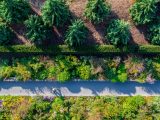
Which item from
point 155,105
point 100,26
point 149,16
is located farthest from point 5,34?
point 155,105

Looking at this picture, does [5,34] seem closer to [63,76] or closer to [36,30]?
[36,30]

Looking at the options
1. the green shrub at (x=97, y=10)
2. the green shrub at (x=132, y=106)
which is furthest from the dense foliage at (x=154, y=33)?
the green shrub at (x=132, y=106)

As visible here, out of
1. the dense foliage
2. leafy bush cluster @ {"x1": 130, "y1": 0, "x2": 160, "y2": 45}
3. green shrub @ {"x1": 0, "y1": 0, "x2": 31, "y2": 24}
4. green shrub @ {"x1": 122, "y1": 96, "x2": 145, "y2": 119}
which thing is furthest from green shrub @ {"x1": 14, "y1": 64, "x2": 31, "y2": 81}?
the dense foliage

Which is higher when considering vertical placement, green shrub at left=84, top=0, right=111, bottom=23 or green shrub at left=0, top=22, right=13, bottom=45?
green shrub at left=84, top=0, right=111, bottom=23

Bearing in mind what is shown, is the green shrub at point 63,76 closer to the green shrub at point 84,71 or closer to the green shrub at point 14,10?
the green shrub at point 84,71

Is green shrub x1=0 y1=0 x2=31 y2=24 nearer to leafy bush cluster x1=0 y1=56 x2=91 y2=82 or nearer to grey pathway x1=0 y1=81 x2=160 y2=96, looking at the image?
leafy bush cluster x1=0 y1=56 x2=91 y2=82

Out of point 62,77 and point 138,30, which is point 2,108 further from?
point 138,30
